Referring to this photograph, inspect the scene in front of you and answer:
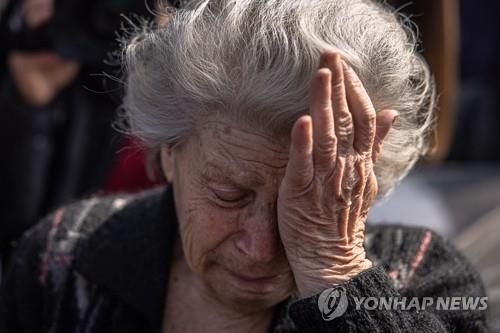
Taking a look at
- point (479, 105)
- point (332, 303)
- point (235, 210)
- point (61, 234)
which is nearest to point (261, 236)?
point (235, 210)

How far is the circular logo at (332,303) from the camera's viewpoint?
1.80 m

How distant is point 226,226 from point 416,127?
500 mm

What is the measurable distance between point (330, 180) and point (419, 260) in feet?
1.93

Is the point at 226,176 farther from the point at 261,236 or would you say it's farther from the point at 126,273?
the point at 126,273

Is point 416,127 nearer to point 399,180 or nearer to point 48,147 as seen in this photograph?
point 399,180

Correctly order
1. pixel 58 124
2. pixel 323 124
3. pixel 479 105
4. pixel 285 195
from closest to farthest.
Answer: pixel 323 124 < pixel 285 195 < pixel 58 124 < pixel 479 105

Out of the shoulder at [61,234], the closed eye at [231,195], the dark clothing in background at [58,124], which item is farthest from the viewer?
the dark clothing in background at [58,124]

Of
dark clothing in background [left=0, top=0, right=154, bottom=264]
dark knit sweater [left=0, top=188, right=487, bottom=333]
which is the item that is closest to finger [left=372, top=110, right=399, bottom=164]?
dark knit sweater [left=0, top=188, right=487, bottom=333]

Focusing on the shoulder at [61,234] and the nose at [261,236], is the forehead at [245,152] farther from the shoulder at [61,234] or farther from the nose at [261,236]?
the shoulder at [61,234]

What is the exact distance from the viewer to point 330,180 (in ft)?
5.82

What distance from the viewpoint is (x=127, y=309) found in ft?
7.29

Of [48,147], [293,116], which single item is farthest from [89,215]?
[48,147]

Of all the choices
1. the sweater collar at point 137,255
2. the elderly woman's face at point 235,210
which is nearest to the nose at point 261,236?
the elderly woman's face at point 235,210

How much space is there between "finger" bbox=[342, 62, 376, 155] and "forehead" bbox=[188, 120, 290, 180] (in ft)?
0.55
